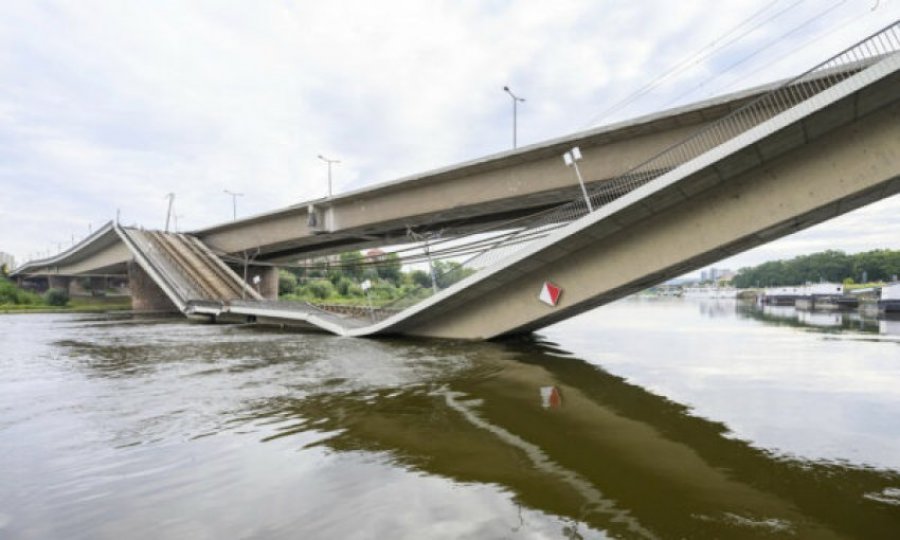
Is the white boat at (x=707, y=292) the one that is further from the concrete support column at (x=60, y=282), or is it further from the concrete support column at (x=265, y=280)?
the concrete support column at (x=60, y=282)

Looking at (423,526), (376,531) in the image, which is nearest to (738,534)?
(423,526)

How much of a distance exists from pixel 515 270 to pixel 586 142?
6.08 metres

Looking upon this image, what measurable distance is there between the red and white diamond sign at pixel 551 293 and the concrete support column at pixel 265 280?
34164 mm

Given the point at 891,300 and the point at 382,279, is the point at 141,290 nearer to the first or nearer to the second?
the point at 382,279

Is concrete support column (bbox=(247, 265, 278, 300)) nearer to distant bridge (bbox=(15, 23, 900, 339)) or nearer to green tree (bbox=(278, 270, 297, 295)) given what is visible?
distant bridge (bbox=(15, 23, 900, 339))

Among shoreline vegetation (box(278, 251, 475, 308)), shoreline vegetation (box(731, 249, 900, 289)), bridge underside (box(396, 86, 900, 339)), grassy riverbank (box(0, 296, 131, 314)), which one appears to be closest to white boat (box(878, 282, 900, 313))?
bridge underside (box(396, 86, 900, 339))

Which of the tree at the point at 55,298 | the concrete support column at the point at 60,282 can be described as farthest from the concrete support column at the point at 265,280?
the concrete support column at the point at 60,282

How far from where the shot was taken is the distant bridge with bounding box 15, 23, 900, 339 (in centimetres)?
1105

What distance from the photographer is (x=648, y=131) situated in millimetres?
16594

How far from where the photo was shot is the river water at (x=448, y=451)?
13.3ft

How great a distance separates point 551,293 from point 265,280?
117 ft

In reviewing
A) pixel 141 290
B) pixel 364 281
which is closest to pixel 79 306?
pixel 141 290

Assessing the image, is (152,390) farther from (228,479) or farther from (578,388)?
(578,388)

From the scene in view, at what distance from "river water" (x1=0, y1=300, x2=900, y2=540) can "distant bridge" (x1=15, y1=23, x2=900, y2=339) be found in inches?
164
